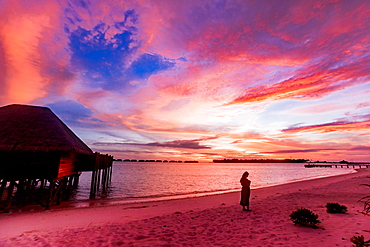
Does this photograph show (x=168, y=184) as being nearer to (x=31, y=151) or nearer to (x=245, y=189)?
(x=31, y=151)

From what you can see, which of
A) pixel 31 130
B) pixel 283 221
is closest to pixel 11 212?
pixel 31 130

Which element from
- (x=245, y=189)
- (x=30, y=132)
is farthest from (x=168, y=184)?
(x=245, y=189)

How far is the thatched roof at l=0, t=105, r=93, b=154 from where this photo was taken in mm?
13938

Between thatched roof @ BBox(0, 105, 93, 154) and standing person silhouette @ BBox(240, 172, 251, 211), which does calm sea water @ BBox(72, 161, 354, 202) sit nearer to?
thatched roof @ BBox(0, 105, 93, 154)

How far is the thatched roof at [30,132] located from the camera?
45.7 feet

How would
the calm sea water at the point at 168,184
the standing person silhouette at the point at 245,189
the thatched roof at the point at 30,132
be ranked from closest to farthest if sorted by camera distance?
the standing person silhouette at the point at 245,189 < the thatched roof at the point at 30,132 < the calm sea water at the point at 168,184

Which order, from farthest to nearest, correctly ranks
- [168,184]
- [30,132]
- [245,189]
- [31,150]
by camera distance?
[168,184] → [30,132] → [31,150] → [245,189]

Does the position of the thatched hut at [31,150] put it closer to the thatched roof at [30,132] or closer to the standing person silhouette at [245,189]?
the thatched roof at [30,132]

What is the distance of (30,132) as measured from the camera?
49.9 ft

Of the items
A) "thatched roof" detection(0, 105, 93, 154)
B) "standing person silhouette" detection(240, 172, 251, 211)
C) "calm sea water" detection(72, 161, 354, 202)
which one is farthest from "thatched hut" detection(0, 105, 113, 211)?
"standing person silhouette" detection(240, 172, 251, 211)

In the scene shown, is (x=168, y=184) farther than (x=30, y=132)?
Yes

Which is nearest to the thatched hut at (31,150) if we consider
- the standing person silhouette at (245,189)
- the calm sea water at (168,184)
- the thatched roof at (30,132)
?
the thatched roof at (30,132)

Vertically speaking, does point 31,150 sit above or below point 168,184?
above

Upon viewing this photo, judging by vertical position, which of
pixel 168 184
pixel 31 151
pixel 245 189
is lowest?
pixel 168 184
